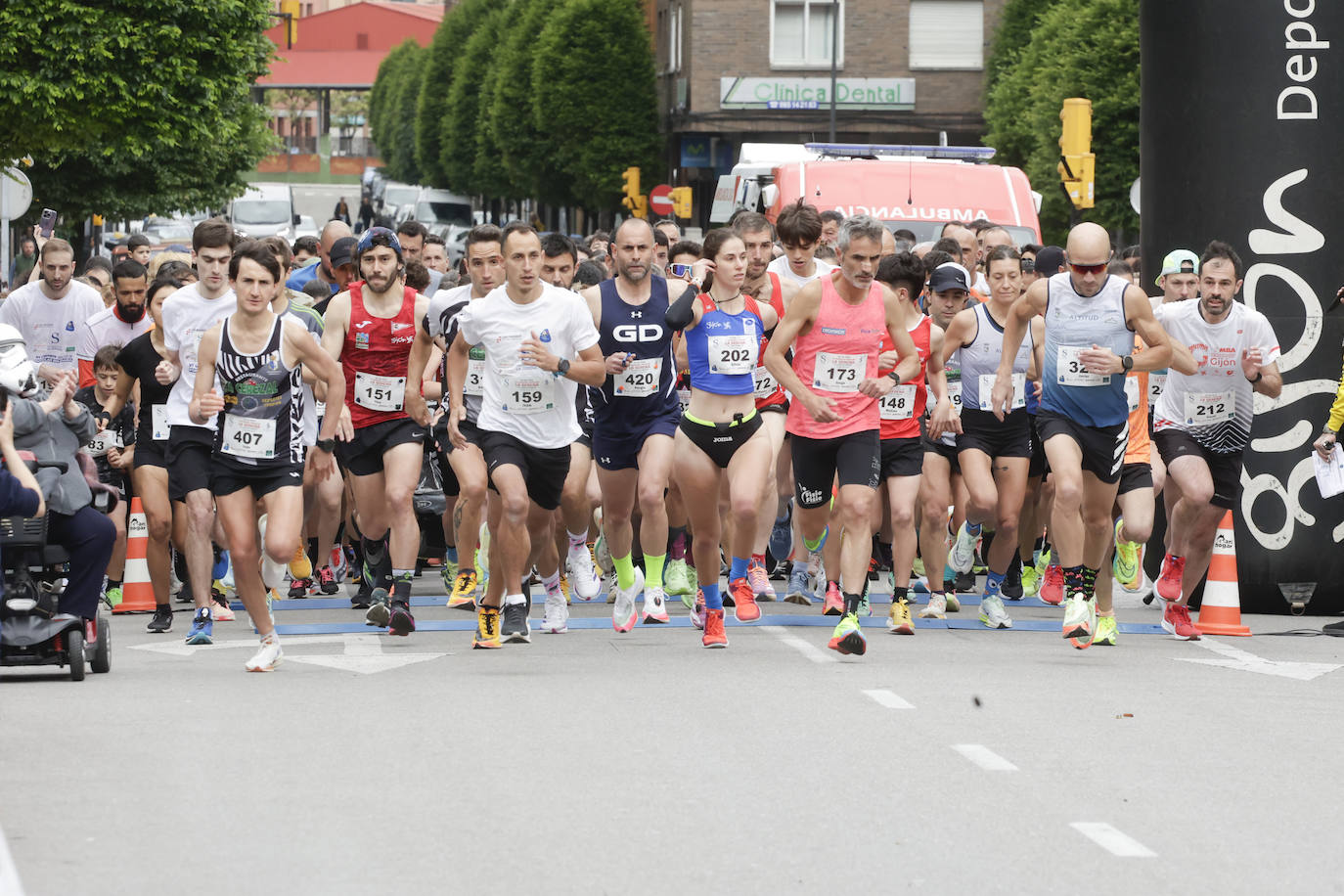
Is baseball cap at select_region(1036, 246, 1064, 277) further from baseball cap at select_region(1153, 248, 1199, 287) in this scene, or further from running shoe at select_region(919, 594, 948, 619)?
running shoe at select_region(919, 594, 948, 619)

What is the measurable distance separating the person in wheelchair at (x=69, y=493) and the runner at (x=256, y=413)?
53cm

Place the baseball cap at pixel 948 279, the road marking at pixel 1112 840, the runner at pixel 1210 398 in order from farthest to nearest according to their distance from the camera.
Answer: the baseball cap at pixel 948 279 < the runner at pixel 1210 398 < the road marking at pixel 1112 840

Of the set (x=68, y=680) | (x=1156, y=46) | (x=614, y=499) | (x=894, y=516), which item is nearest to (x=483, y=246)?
(x=614, y=499)

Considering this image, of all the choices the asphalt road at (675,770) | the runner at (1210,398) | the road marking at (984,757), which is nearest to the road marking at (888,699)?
the asphalt road at (675,770)

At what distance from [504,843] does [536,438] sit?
183 inches

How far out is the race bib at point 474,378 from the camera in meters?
12.4

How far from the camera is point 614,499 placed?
1207 cm

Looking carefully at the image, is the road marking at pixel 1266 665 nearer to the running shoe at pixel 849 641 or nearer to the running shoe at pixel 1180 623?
the running shoe at pixel 1180 623

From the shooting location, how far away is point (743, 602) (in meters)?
11.9

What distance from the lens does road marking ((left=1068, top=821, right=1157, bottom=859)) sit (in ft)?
21.8

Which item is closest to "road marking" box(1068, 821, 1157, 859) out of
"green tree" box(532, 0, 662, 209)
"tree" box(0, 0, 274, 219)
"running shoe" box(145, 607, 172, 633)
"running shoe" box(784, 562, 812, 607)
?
"running shoe" box(784, 562, 812, 607)

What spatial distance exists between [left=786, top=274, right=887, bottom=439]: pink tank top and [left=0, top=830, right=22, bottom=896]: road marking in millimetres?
5932

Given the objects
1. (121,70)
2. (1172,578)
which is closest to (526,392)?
(1172,578)

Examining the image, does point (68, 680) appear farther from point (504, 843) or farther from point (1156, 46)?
point (1156, 46)
